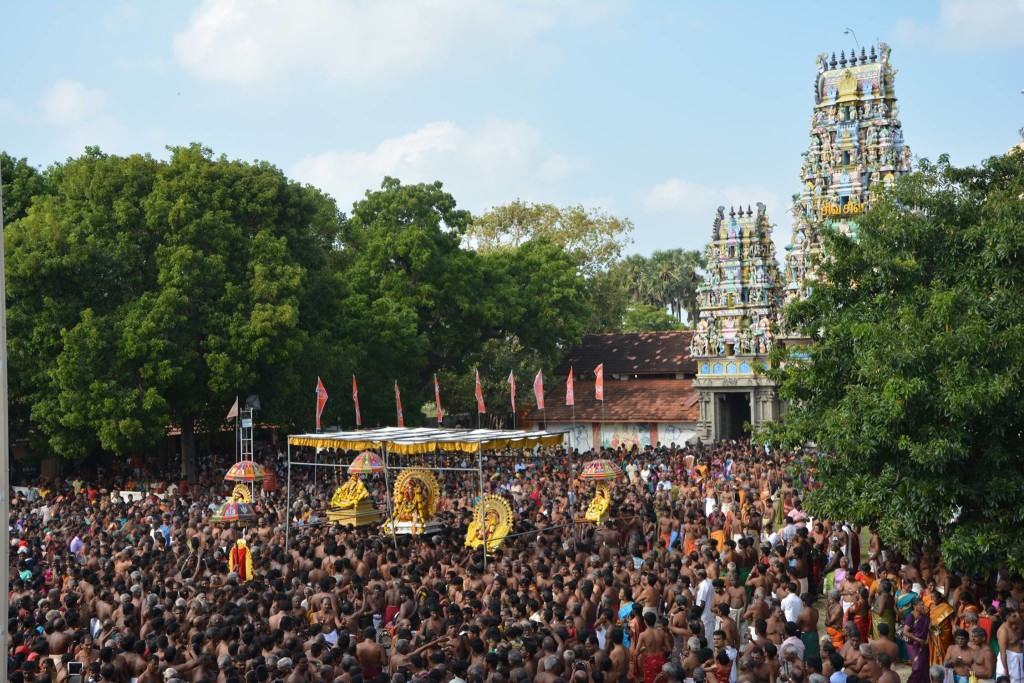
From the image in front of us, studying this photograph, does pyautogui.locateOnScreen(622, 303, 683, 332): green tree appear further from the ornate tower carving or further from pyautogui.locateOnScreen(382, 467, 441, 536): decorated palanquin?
pyautogui.locateOnScreen(382, 467, 441, 536): decorated palanquin

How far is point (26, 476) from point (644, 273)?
52.6 meters

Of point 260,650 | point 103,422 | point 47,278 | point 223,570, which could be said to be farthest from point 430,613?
point 47,278

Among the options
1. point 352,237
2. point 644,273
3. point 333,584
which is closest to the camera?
point 333,584

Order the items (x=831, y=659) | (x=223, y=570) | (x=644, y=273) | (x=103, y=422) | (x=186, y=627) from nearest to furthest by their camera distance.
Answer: (x=831, y=659), (x=186, y=627), (x=223, y=570), (x=103, y=422), (x=644, y=273)

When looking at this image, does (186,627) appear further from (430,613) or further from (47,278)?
(47,278)

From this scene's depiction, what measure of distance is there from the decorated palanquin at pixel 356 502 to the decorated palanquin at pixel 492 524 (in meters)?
2.84

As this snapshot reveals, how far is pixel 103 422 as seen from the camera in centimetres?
3005

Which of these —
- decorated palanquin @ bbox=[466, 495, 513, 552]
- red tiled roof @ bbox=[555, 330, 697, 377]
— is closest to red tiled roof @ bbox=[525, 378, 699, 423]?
red tiled roof @ bbox=[555, 330, 697, 377]

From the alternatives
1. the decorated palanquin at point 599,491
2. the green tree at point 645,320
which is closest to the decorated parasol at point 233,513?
the decorated palanquin at point 599,491

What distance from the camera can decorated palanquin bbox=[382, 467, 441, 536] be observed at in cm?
2109

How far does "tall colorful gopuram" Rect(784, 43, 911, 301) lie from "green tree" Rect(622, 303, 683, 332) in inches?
970

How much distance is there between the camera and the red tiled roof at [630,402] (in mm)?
44406

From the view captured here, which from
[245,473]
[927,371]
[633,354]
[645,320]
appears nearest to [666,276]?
[645,320]

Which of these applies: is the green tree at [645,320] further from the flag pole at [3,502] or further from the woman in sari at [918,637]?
the flag pole at [3,502]
